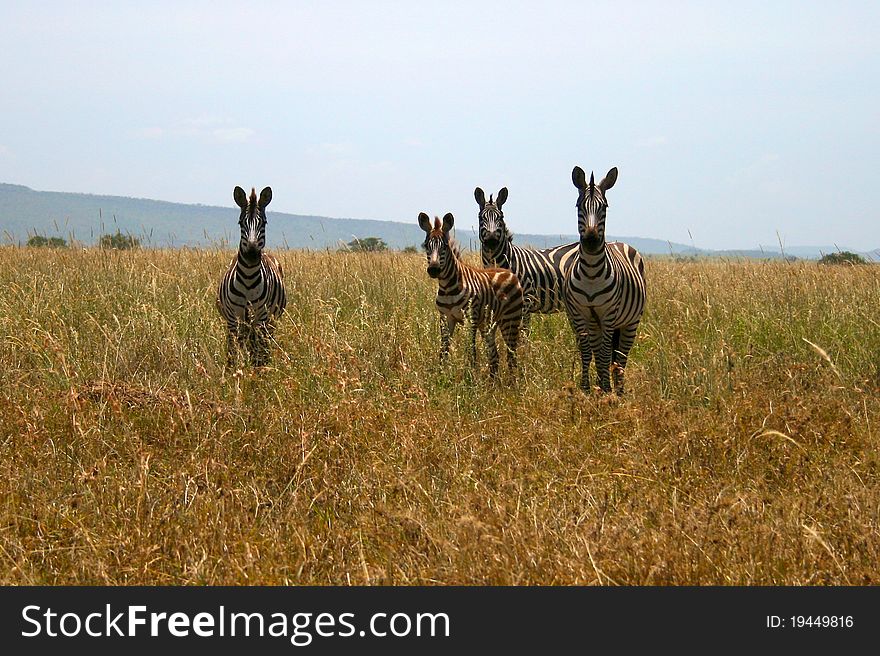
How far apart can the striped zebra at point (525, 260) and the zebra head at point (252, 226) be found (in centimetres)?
255

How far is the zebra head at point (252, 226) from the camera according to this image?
7961mm

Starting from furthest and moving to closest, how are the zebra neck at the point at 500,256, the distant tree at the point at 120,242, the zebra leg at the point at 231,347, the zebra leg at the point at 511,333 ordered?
the distant tree at the point at 120,242
the zebra neck at the point at 500,256
the zebra leg at the point at 511,333
the zebra leg at the point at 231,347

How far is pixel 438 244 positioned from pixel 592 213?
1.51m

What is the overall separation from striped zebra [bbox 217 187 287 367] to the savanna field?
28cm

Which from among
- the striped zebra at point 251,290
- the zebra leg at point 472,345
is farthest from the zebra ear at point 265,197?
the zebra leg at point 472,345

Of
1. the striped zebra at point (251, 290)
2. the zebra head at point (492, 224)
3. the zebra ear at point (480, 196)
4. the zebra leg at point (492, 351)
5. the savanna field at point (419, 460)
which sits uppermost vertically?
the zebra ear at point (480, 196)

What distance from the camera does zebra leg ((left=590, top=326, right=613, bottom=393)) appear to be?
7793mm

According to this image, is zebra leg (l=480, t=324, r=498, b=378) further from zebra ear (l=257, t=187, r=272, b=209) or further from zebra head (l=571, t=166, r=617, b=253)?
zebra ear (l=257, t=187, r=272, b=209)

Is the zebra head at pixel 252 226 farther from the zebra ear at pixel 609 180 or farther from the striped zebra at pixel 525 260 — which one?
the zebra ear at pixel 609 180

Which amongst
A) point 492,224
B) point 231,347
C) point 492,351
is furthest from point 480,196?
point 231,347

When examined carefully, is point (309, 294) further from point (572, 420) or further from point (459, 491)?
point (459, 491)

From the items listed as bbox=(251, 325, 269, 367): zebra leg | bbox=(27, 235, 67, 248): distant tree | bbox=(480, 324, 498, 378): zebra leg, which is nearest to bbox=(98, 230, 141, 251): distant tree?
bbox=(27, 235, 67, 248): distant tree

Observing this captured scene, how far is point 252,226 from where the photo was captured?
26.3 feet

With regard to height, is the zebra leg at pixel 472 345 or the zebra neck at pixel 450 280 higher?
the zebra neck at pixel 450 280
